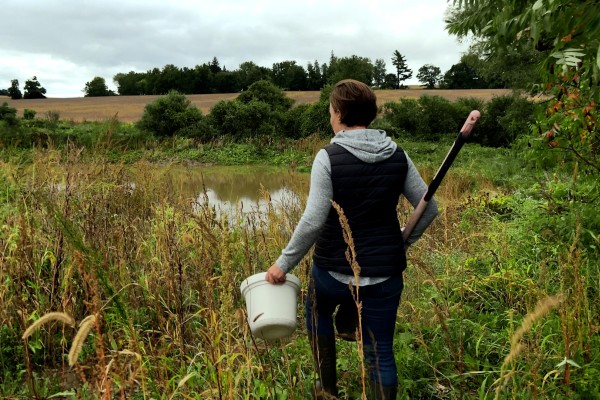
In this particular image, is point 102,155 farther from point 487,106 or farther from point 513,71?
point 487,106

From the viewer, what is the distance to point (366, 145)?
2.05 metres

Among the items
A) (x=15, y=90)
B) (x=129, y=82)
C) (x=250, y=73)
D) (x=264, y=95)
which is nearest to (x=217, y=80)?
(x=250, y=73)

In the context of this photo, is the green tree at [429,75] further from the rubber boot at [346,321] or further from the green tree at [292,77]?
the rubber boot at [346,321]

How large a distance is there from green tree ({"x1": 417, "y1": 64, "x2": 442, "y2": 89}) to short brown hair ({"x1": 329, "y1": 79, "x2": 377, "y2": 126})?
64260 mm

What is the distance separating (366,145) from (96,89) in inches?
2455

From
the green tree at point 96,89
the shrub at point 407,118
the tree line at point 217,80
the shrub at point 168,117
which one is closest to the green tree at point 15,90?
the tree line at point 217,80

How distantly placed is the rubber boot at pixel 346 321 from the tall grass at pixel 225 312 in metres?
0.19

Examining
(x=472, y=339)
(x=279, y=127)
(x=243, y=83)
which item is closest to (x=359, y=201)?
(x=472, y=339)

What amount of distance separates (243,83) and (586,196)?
51.3 metres

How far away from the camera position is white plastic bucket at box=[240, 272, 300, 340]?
204 centimetres

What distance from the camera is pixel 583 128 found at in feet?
9.61

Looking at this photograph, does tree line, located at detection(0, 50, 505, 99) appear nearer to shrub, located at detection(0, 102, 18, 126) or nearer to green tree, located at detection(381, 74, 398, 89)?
green tree, located at detection(381, 74, 398, 89)

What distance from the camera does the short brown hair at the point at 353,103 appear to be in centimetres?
210

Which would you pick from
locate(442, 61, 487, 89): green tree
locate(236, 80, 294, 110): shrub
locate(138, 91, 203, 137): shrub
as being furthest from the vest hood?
locate(442, 61, 487, 89): green tree
